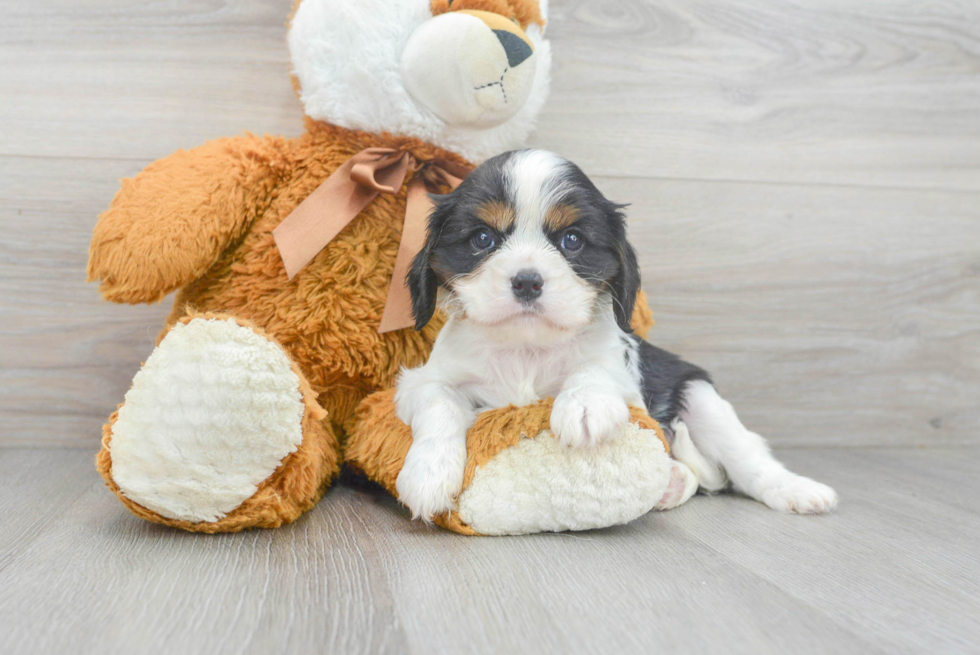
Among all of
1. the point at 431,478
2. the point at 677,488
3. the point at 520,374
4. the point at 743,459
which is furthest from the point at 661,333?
the point at 431,478

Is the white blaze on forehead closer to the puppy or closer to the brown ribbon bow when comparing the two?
the puppy

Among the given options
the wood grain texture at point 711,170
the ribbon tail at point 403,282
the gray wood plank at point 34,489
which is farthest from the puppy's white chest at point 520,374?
the gray wood plank at point 34,489

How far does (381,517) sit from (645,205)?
1.24 meters

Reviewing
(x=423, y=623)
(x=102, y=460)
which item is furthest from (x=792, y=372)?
(x=102, y=460)

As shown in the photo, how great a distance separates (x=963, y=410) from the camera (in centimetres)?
241

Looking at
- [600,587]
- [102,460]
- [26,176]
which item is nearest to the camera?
[600,587]

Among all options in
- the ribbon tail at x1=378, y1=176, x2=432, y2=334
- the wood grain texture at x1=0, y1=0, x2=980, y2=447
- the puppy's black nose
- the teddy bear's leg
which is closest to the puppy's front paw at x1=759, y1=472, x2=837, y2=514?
the wood grain texture at x1=0, y1=0, x2=980, y2=447

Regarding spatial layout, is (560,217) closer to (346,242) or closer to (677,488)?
(346,242)

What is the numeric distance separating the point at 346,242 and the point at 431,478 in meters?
0.65

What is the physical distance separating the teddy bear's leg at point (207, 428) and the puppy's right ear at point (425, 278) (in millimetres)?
309

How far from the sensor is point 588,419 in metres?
1.25

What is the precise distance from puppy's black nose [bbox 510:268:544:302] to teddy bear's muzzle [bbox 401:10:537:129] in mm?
483

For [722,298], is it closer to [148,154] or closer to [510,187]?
[510,187]

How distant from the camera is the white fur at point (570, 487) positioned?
4.19ft
